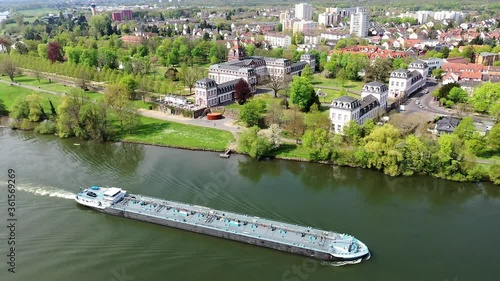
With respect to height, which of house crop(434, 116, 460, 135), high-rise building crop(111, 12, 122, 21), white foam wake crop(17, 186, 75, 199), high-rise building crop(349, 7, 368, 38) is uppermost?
high-rise building crop(111, 12, 122, 21)

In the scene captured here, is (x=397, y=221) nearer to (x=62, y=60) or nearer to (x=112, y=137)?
(x=112, y=137)

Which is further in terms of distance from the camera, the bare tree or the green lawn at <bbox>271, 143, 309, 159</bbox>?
the bare tree

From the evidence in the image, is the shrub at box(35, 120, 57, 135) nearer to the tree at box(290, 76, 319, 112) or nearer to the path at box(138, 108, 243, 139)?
the path at box(138, 108, 243, 139)

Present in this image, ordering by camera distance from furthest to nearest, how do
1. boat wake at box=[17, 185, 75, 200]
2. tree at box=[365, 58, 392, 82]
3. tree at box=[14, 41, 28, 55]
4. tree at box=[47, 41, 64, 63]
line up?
1. tree at box=[14, 41, 28, 55]
2. tree at box=[47, 41, 64, 63]
3. tree at box=[365, 58, 392, 82]
4. boat wake at box=[17, 185, 75, 200]

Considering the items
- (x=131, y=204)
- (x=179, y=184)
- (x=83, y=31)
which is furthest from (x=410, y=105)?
(x=83, y=31)

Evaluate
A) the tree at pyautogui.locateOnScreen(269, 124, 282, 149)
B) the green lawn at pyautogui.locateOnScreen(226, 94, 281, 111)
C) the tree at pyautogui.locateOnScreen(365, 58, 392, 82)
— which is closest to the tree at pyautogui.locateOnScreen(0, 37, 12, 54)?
the green lawn at pyautogui.locateOnScreen(226, 94, 281, 111)

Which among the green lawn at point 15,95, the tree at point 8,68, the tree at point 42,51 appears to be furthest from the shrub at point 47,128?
the tree at point 42,51

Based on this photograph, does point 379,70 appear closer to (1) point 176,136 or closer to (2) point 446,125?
(2) point 446,125
